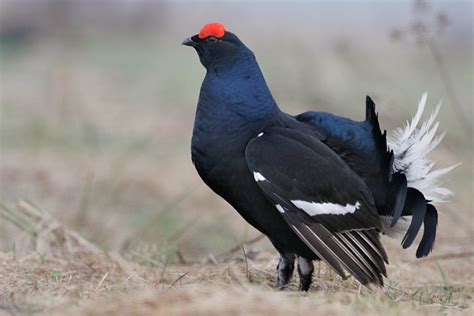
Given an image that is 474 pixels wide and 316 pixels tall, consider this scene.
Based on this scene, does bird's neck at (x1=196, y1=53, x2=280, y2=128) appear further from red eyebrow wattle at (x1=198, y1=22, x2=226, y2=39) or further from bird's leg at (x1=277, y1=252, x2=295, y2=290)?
bird's leg at (x1=277, y1=252, x2=295, y2=290)

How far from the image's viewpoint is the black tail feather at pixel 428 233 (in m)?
4.39

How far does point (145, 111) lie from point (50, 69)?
2.67 metres

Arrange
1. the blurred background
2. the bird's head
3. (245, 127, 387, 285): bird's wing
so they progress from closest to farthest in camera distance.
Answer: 1. (245, 127, 387, 285): bird's wing
2. the bird's head
3. the blurred background

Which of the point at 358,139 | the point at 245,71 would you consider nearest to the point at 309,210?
the point at 358,139

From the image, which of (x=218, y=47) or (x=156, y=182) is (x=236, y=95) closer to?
(x=218, y=47)

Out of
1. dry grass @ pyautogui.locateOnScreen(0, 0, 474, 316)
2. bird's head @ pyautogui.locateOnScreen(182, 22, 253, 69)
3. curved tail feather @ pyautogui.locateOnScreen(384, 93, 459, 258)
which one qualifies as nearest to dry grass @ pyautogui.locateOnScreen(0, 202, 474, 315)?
dry grass @ pyautogui.locateOnScreen(0, 0, 474, 316)

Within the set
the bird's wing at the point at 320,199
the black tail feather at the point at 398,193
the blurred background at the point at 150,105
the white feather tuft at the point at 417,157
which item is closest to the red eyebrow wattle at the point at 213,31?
the bird's wing at the point at 320,199

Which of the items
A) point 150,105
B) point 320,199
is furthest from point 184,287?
point 150,105

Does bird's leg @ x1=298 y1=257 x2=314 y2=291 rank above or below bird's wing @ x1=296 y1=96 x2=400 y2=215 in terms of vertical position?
below

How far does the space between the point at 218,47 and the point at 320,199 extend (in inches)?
38.1

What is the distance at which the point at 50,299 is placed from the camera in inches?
132

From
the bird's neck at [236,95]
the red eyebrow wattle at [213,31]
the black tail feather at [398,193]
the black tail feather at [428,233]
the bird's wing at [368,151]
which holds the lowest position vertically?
the black tail feather at [428,233]

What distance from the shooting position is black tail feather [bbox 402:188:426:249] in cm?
430

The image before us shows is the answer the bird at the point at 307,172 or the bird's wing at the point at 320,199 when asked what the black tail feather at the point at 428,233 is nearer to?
the bird at the point at 307,172
